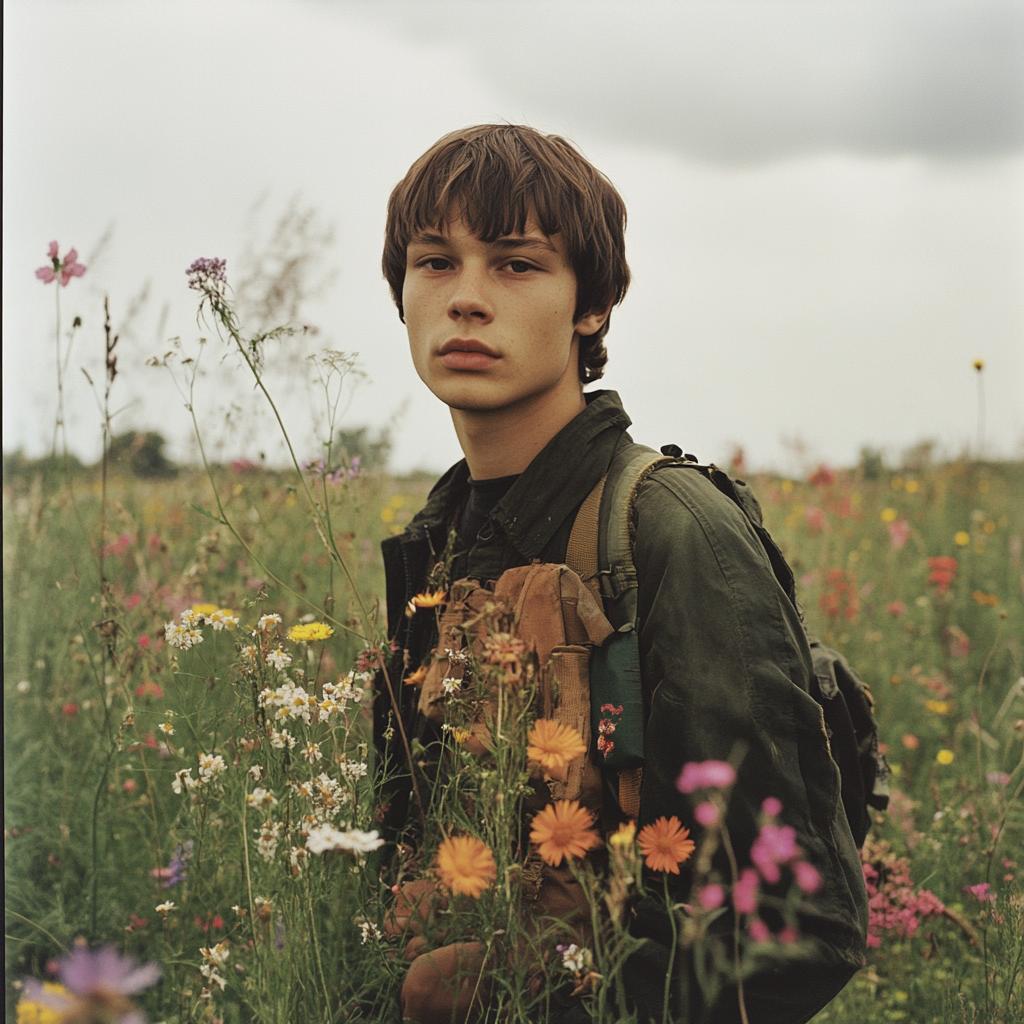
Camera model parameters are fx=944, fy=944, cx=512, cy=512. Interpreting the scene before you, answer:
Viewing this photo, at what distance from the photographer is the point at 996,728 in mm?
3979

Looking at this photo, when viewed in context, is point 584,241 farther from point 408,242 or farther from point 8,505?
point 8,505

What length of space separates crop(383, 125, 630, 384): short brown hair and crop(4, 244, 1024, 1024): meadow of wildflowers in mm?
452

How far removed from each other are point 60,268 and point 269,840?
182 centimetres

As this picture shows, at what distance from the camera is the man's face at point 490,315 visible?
204 centimetres

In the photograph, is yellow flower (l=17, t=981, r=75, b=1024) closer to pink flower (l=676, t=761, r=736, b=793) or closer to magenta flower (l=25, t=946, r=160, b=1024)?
magenta flower (l=25, t=946, r=160, b=1024)

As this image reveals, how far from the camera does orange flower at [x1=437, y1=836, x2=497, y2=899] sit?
1.26 meters

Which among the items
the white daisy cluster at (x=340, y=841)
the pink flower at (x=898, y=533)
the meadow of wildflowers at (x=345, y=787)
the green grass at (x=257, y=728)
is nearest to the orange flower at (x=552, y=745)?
the meadow of wildflowers at (x=345, y=787)

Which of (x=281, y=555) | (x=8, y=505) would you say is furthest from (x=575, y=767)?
(x=8, y=505)

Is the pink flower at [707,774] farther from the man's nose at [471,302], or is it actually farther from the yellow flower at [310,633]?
the man's nose at [471,302]

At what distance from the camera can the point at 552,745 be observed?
1356mm

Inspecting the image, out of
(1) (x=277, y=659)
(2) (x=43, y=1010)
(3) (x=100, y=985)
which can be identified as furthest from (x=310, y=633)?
(3) (x=100, y=985)

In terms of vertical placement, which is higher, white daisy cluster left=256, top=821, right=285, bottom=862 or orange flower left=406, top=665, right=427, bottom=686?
orange flower left=406, top=665, right=427, bottom=686

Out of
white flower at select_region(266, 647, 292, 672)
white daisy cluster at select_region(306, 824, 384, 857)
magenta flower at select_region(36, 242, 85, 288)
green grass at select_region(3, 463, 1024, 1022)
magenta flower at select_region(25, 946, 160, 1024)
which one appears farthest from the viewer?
magenta flower at select_region(36, 242, 85, 288)

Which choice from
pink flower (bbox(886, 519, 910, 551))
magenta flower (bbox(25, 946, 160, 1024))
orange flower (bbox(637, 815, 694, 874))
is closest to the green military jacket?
orange flower (bbox(637, 815, 694, 874))
